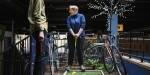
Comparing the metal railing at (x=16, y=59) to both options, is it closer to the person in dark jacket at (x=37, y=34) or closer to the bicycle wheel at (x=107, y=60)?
the person in dark jacket at (x=37, y=34)

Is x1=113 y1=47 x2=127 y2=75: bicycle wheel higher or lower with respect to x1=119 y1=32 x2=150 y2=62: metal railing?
lower

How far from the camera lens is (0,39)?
1202cm

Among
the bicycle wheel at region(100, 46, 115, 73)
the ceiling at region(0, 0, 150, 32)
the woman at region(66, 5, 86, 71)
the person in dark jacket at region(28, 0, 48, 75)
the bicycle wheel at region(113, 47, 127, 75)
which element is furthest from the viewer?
the ceiling at region(0, 0, 150, 32)

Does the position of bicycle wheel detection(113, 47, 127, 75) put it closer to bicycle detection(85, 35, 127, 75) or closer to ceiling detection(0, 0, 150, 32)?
bicycle detection(85, 35, 127, 75)

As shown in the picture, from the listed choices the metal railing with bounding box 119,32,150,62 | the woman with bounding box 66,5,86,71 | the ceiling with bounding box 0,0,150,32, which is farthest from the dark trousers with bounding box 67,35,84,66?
→ the ceiling with bounding box 0,0,150,32

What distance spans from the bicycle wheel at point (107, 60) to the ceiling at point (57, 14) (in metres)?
7.99

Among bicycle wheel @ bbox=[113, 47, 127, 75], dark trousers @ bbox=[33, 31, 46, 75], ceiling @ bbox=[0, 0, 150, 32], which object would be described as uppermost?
ceiling @ bbox=[0, 0, 150, 32]

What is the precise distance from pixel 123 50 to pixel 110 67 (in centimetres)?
249

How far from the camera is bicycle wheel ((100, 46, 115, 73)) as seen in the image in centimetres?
1019

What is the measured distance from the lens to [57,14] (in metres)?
27.8

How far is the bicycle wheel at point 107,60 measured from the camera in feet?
33.4

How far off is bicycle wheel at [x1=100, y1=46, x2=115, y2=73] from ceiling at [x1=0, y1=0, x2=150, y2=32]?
799 cm

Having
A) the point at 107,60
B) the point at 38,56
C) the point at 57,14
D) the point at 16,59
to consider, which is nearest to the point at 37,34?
the point at 38,56

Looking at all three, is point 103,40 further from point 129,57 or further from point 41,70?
point 41,70
